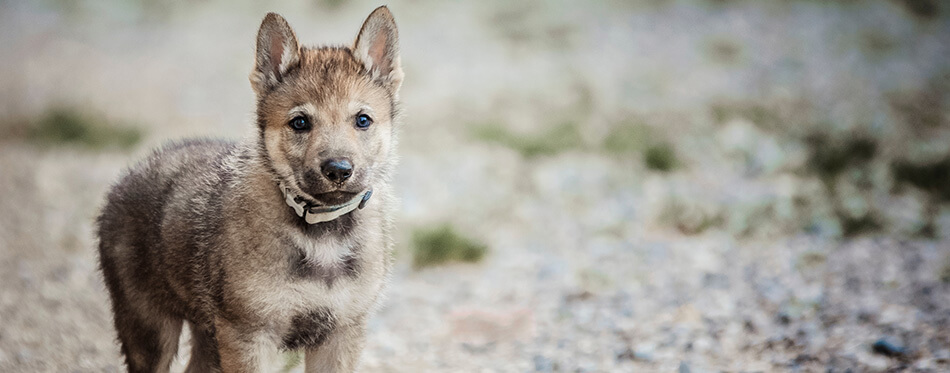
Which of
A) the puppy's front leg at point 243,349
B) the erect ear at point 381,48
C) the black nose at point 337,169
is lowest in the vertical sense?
the puppy's front leg at point 243,349

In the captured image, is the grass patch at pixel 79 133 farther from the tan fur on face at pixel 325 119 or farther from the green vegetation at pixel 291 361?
the tan fur on face at pixel 325 119

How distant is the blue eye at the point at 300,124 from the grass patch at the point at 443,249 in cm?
363

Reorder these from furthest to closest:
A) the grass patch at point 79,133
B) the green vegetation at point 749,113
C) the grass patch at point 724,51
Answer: the grass patch at point 724,51 → the green vegetation at point 749,113 → the grass patch at point 79,133

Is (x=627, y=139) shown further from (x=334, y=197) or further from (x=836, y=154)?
(x=334, y=197)

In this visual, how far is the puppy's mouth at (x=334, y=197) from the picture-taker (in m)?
3.39

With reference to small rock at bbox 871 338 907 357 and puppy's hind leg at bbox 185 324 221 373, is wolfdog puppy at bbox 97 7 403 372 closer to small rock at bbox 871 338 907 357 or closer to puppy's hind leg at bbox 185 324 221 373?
puppy's hind leg at bbox 185 324 221 373

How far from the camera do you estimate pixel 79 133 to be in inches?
410

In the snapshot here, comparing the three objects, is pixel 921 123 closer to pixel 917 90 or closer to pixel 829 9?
pixel 917 90

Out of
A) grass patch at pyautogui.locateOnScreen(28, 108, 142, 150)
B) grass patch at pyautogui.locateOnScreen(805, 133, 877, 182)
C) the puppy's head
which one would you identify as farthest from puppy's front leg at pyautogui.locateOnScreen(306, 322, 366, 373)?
grass patch at pyautogui.locateOnScreen(28, 108, 142, 150)

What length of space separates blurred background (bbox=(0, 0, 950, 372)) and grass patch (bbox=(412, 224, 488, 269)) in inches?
1.0

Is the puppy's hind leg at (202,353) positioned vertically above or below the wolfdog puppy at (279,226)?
below

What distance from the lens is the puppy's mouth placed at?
3393mm

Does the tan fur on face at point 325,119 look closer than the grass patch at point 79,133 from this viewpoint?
Yes

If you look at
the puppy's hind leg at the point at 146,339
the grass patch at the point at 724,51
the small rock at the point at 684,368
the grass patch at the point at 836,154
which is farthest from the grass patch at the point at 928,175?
the puppy's hind leg at the point at 146,339
